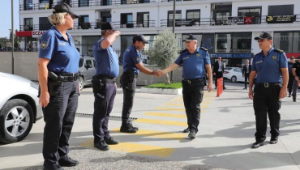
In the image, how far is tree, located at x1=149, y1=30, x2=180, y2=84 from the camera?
1298cm

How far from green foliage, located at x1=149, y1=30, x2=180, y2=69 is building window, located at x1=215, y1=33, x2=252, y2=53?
1752 centimetres

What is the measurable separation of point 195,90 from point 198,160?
149cm

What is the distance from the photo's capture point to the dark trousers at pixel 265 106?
4.45m

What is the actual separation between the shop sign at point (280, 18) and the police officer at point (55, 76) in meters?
27.8

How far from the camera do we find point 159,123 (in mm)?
6059

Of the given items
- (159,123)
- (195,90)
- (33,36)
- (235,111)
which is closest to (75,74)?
(195,90)

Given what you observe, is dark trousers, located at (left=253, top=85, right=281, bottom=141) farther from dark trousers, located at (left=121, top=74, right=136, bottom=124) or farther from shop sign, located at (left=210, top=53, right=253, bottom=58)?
shop sign, located at (left=210, top=53, right=253, bottom=58)

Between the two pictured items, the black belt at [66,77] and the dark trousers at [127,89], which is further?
the dark trousers at [127,89]

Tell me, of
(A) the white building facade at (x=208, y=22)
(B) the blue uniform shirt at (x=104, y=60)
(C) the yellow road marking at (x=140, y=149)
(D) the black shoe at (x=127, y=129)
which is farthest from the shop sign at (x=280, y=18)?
(B) the blue uniform shirt at (x=104, y=60)

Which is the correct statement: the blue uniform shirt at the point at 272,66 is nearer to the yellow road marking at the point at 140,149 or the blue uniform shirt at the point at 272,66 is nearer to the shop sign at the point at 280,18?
the yellow road marking at the point at 140,149

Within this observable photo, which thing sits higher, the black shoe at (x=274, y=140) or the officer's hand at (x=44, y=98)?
the officer's hand at (x=44, y=98)

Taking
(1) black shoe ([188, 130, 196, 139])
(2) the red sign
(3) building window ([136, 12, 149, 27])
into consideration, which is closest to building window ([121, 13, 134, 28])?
(3) building window ([136, 12, 149, 27])

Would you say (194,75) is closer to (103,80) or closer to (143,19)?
(103,80)

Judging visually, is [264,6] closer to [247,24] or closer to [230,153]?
[247,24]
